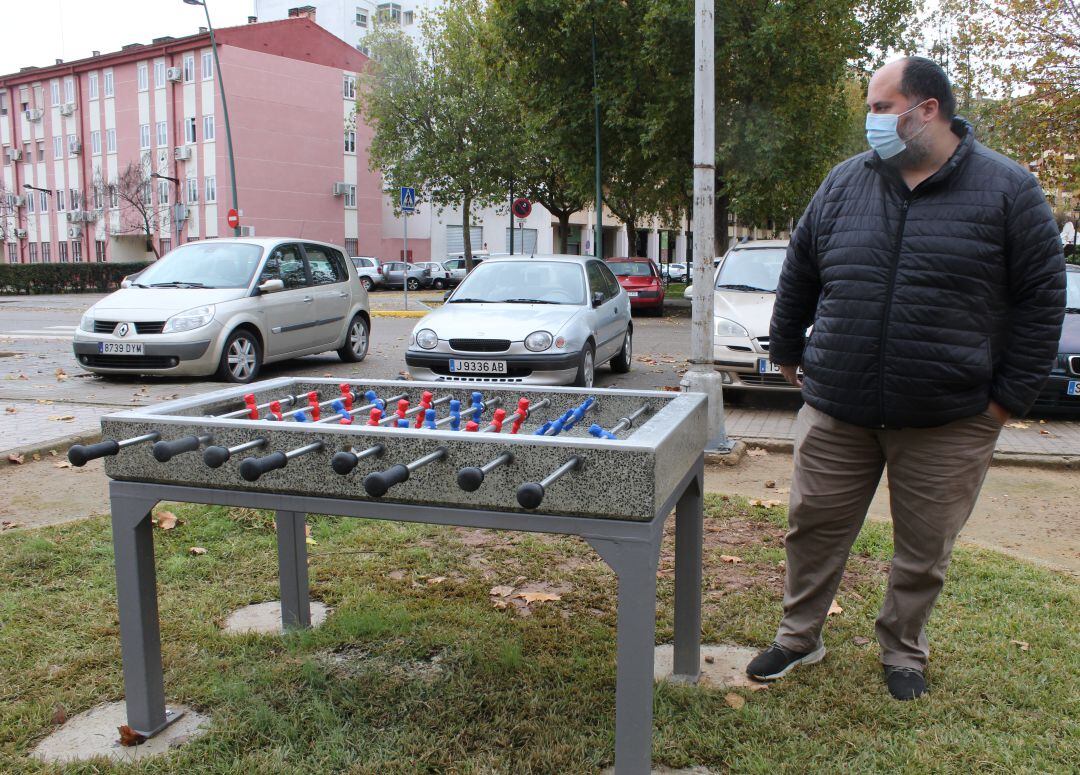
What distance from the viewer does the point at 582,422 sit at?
330 cm

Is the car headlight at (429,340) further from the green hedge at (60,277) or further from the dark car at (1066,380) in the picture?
the green hedge at (60,277)

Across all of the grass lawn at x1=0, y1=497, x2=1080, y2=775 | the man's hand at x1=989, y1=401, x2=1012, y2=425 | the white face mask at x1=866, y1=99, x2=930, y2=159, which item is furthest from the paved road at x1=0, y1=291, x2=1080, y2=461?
the white face mask at x1=866, y1=99, x2=930, y2=159

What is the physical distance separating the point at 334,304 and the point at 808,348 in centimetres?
978

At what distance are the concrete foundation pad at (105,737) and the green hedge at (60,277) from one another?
35.9 meters

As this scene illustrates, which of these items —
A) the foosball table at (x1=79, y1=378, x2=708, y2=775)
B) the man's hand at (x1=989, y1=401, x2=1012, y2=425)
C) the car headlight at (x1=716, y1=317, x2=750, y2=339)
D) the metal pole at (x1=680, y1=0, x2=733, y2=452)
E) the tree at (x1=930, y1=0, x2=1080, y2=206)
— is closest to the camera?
the foosball table at (x1=79, y1=378, x2=708, y2=775)

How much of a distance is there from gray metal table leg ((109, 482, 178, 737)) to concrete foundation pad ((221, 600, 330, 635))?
0.78 meters

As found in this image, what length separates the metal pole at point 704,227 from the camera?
673cm

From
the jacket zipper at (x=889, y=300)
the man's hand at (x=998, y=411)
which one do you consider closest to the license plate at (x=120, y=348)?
the jacket zipper at (x=889, y=300)

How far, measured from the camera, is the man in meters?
2.85

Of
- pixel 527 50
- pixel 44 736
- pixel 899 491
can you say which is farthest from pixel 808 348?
pixel 527 50

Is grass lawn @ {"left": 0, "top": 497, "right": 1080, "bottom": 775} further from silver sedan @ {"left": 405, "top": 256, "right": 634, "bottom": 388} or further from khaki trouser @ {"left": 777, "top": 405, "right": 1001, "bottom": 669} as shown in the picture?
silver sedan @ {"left": 405, "top": 256, "right": 634, "bottom": 388}

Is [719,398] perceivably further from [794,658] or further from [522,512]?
[522,512]

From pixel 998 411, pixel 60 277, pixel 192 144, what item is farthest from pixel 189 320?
pixel 192 144

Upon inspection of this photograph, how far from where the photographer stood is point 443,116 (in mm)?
37250
